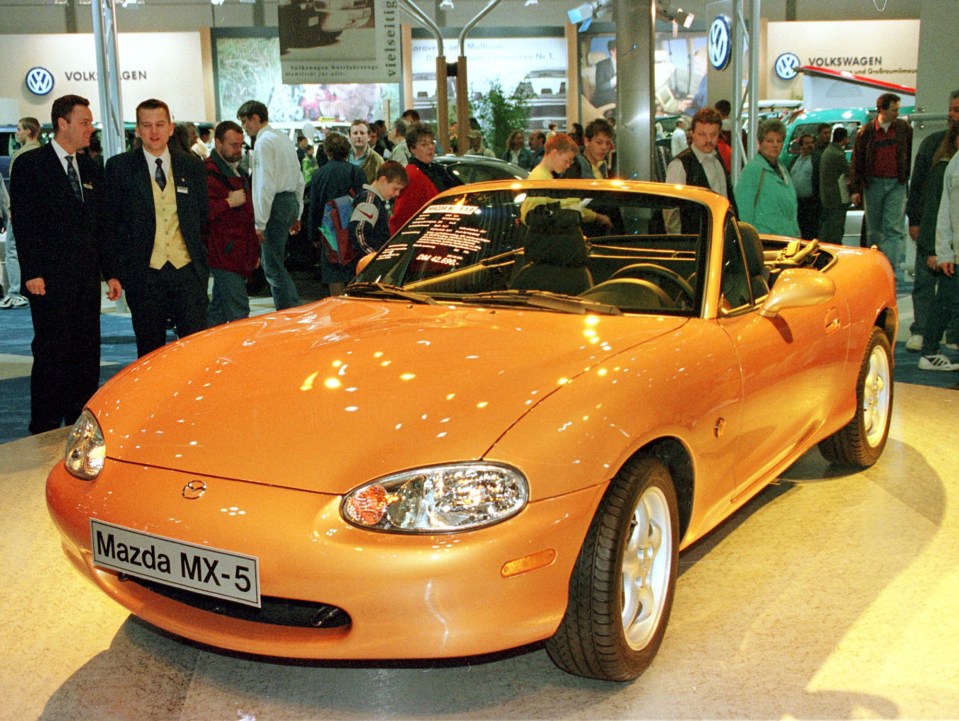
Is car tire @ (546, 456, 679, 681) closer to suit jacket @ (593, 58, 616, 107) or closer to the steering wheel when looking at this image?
the steering wheel

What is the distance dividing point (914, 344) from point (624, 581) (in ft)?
19.9

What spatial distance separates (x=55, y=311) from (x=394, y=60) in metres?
6.87

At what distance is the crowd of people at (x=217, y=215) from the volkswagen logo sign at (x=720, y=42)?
5.21 meters

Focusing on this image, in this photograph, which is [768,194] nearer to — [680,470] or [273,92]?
[680,470]

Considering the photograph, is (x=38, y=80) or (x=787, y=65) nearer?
(x=38, y=80)

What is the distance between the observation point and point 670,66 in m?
28.3

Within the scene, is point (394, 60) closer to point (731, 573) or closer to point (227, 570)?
point (731, 573)

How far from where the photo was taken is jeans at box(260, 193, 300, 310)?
9133mm

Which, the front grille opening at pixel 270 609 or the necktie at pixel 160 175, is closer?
the front grille opening at pixel 270 609

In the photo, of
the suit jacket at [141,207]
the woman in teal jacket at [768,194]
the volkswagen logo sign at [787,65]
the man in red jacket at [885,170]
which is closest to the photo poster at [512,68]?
the volkswagen logo sign at [787,65]

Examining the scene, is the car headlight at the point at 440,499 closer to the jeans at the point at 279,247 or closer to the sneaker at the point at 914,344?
the sneaker at the point at 914,344

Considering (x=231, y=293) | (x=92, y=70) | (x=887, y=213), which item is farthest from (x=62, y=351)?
(x=92, y=70)

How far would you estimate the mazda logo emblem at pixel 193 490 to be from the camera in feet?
8.96

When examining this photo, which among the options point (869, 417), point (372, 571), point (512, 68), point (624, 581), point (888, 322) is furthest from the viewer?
point (512, 68)
